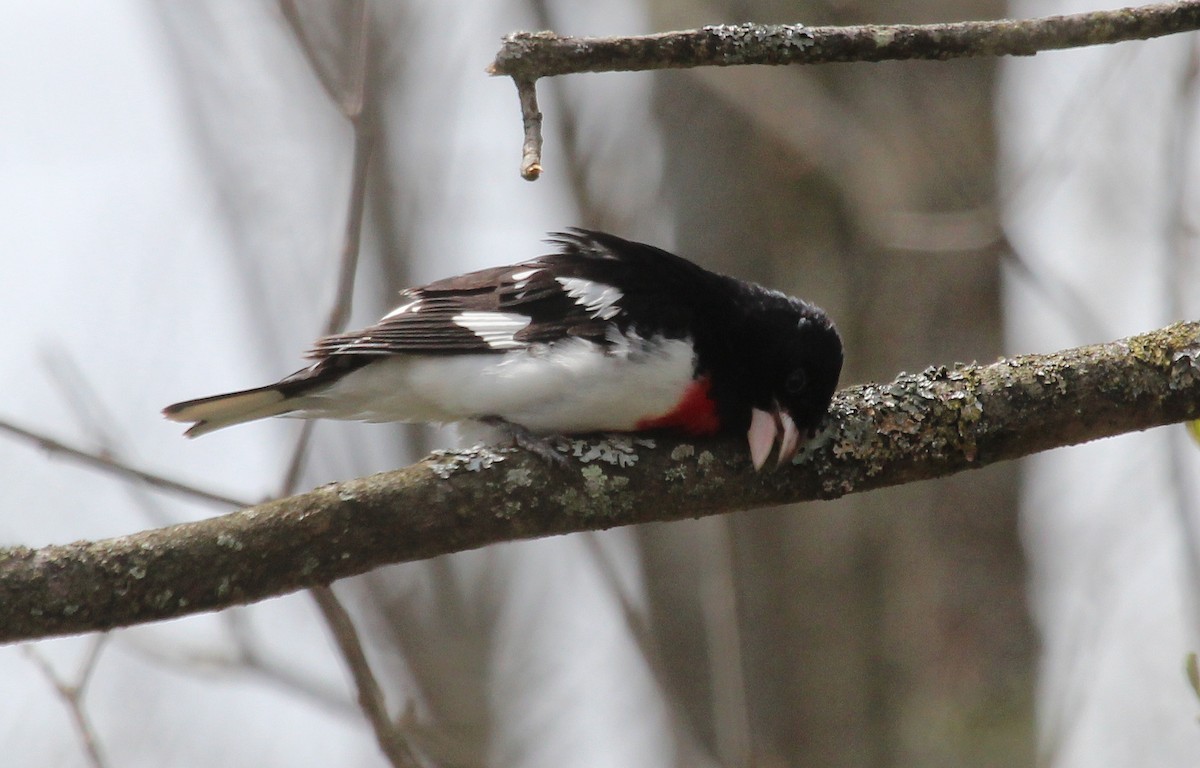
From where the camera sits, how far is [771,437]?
9.29ft

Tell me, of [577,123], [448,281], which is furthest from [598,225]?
[448,281]

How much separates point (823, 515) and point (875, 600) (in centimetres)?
51

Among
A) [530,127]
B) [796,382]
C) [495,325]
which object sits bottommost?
[796,382]

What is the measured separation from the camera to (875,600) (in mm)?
6156

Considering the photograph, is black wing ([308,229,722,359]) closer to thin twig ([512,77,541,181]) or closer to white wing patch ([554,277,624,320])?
white wing patch ([554,277,624,320])

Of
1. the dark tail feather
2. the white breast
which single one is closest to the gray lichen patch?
the white breast

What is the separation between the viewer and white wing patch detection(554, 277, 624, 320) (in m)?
3.30

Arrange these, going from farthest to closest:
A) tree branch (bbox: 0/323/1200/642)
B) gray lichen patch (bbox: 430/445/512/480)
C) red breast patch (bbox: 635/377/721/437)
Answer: red breast patch (bbox: 635/377/721/437) → gray lichen patch (bbox: 430/445/512/480) → tree branch (bbox: 0/323/1200/642)

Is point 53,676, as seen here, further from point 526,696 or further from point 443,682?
point 526,696

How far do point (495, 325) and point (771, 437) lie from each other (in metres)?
0.92

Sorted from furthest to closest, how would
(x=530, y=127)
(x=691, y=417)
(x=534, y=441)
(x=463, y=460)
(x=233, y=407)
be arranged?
(x=233, y=407), (x=691, y=417), (x=534, y=441), (x=463, y=460), (x=530, y=127)

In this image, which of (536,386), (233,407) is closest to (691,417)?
(536,386)

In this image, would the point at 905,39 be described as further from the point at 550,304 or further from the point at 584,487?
the point at 550,304

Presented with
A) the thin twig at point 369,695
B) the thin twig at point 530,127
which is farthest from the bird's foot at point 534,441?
the thin twig at point 530,127
